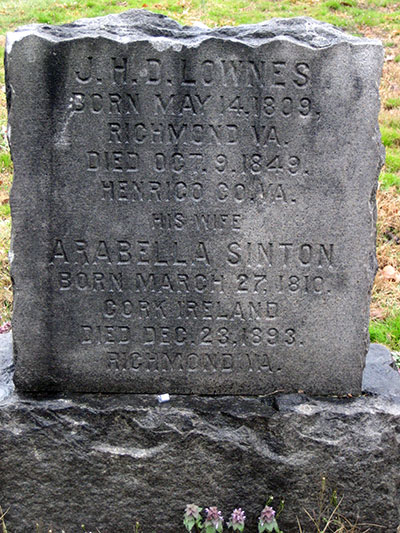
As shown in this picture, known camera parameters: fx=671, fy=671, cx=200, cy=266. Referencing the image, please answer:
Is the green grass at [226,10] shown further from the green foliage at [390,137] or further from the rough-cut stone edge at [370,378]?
the rough-cut stone edge at [370,378]

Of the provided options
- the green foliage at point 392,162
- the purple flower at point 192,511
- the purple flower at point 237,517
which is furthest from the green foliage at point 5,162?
the purple flower at point 237,517

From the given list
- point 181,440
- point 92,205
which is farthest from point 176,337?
point 92,205

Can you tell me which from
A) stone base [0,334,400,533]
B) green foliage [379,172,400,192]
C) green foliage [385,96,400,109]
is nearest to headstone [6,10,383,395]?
stone base [0,334,400,533]

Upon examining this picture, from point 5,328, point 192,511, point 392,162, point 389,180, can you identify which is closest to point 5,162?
point 5,328

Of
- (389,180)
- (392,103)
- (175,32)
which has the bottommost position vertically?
(389,180)

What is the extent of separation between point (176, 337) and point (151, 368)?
0.18m

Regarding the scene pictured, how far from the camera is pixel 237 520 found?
2.83m

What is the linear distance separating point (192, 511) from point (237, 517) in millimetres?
193

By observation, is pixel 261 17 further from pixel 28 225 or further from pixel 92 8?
pixel 28 225

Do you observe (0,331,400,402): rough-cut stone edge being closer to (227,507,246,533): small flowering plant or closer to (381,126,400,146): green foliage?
(227,507,246,533): small flowering plant

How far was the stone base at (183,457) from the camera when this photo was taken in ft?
9.37

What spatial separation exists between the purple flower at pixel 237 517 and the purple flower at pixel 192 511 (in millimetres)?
148

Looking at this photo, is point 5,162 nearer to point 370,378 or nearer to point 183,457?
point 183,457

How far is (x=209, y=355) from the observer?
9.61ft
